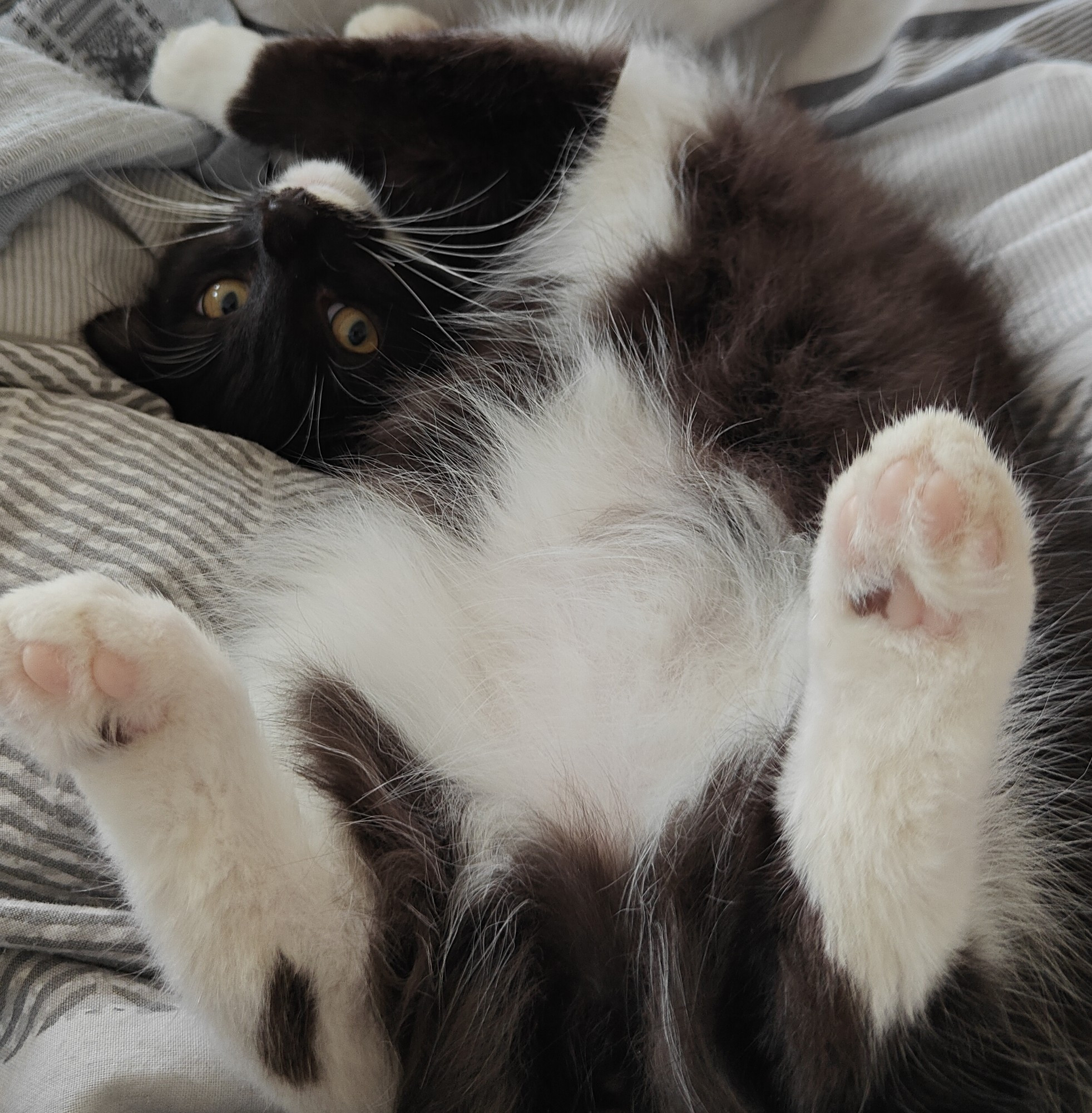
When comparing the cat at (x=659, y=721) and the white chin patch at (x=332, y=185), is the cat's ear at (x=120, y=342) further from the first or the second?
the cat at (x=659, y=721)

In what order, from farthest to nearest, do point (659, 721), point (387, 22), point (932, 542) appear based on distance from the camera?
point (387, 22) < point (659, 721) < point (932, 542)

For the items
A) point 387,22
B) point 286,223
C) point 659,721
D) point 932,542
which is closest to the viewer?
point 932,542

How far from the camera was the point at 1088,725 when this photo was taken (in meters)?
0.84

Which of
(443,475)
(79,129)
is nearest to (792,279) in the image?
(443,475)

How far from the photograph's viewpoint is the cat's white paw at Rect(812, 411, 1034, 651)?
688 millimetres

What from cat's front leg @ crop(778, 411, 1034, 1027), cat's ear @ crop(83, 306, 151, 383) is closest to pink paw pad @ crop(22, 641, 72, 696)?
cat's front leg @ crop(778, 411, 1034, 1027)

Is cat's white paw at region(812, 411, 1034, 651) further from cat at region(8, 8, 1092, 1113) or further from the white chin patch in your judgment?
the white chin patch

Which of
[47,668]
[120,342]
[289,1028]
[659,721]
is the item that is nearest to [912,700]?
[659,721]

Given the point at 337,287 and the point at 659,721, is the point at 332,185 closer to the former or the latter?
the point at 337,287

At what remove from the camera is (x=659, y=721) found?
0.88 m

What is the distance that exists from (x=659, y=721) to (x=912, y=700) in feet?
0.81

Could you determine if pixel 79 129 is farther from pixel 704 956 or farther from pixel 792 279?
pixel 704 956

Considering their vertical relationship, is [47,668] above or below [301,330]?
below

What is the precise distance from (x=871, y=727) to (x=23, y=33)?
165cm
